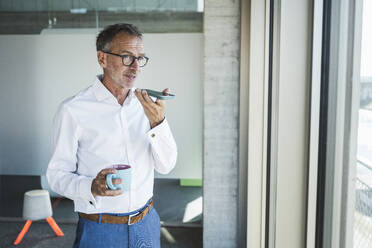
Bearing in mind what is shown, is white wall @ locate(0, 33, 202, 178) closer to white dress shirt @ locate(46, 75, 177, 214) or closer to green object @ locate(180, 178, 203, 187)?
green object @ locate(180, 178, 203, 187)

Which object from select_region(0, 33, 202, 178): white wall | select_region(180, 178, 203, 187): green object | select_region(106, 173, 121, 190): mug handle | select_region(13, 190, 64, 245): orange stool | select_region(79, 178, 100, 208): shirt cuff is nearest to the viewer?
select_region(106, 173, 121, 190): mug handle

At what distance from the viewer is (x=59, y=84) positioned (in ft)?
11.7

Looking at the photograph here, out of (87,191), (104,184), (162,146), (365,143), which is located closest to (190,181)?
(162,146)

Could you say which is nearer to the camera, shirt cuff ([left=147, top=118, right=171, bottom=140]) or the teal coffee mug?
the teal coffee mug

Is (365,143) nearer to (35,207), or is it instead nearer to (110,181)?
(110,181)

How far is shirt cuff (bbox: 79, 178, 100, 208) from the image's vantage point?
1372mm

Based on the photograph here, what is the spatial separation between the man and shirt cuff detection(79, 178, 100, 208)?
16 millimetres

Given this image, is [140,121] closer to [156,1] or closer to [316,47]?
[316,47]

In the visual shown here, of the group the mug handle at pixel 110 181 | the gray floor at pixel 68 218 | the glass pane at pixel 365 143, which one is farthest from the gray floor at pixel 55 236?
the glass pane at pixel 365 143

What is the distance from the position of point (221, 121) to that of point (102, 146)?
153 cm

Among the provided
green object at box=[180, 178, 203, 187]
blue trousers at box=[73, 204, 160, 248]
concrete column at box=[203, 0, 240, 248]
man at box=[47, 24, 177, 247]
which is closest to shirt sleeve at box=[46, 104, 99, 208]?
man at box=[47, 24, 177, 247]

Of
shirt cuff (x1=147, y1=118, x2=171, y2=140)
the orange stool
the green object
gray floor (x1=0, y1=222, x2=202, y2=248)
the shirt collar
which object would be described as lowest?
gray floor (x1=0, y1=222, x2=202, y2=248)

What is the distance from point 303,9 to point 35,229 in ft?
11.0

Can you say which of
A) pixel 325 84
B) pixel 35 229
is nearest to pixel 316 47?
pixel 325 84
